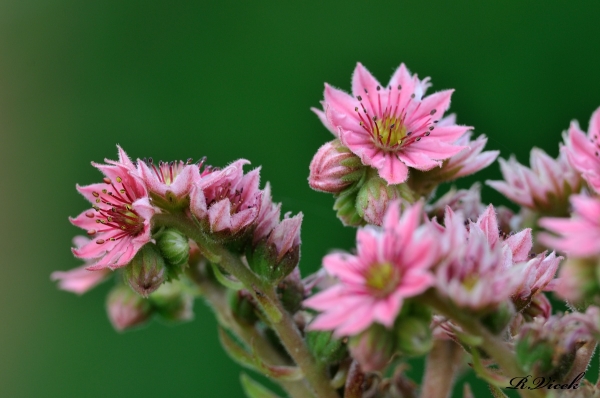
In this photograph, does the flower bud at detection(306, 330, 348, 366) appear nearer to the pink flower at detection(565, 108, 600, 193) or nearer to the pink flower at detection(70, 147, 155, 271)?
the pink flower at detection(70, 147, 155, 271)

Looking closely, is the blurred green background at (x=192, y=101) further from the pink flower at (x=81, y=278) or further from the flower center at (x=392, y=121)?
the flower center at (x=392, y=121)

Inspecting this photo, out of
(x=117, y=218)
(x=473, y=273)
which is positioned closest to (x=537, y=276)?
(x=473, y=273)

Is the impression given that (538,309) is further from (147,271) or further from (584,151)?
(147,271)

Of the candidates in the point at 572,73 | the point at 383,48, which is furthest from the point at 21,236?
the point at 572,73

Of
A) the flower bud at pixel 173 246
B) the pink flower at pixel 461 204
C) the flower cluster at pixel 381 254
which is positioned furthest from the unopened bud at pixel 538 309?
the flower bud at pixel 173 246

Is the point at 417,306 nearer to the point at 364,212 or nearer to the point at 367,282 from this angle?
the point at 367,282
